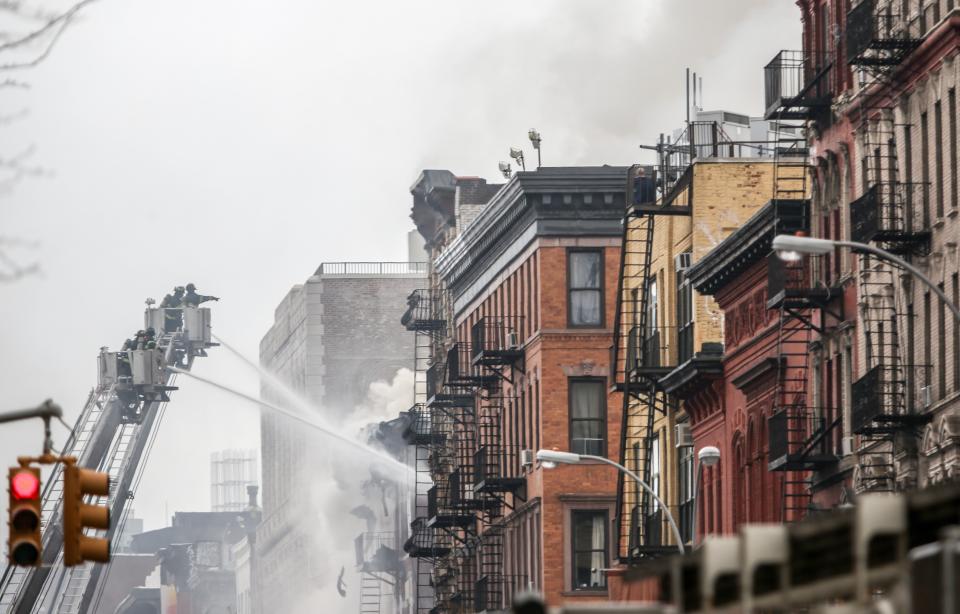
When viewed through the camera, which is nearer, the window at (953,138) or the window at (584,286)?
the window at (953,138)

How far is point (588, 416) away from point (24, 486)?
52884 millimetres

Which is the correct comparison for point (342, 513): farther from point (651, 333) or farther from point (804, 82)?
point (804, 82)

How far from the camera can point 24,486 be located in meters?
24.8

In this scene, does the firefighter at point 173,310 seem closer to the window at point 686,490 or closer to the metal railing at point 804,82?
the window at point 686,490

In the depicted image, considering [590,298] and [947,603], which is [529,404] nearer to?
[590,298]

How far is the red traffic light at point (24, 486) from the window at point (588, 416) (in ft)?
171

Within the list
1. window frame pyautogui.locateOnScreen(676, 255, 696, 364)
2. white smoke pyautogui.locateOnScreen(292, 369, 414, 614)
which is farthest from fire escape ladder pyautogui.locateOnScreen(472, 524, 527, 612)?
white smoke pyautogui.locateOnScreen(292, 369, 414, 614)

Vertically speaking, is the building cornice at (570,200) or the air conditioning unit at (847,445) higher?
the building cornice at (570,200)

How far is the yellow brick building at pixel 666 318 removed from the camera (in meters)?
62.3

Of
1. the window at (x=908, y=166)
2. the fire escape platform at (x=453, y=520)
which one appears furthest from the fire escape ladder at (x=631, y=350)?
the window at (x=908, y=166)

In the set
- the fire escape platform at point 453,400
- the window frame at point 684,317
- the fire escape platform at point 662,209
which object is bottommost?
the fire escape platform at point 453,400

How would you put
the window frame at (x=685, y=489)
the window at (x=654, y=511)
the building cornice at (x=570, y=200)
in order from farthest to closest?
the building cornice at (x=570, y=200)
the window frame at (x=685, y=489)
the window at (x=654, y=511)

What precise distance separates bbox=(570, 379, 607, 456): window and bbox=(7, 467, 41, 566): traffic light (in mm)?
52080

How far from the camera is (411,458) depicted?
123 meters
